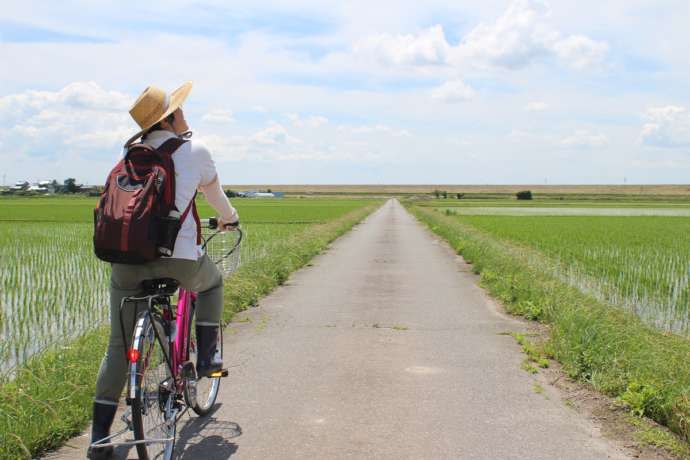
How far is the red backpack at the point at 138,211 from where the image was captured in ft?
9.89

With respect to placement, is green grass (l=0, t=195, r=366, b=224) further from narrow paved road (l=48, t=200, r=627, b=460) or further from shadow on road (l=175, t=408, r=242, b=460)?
shadow on road (l=175, t=408, r=242, b=460)

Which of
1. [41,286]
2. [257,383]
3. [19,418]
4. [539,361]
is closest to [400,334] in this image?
[539,361]

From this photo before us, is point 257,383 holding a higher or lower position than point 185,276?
lower

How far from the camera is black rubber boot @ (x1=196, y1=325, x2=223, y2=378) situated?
400 centimetres

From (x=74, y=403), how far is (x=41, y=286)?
24.0ft

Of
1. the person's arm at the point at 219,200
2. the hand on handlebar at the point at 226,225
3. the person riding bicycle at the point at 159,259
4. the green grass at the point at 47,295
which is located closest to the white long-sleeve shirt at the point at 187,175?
the person riding bicycle at the point at 159,259

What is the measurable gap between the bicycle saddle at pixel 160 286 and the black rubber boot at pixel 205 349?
606 millimetres

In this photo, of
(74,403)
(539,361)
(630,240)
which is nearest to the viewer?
(74,403)

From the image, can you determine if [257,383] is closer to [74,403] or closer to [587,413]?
[74,403]

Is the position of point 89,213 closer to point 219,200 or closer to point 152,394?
point 219,200

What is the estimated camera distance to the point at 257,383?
503cm

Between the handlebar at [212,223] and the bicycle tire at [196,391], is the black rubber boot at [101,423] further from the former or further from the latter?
the handlebar at [212,223]

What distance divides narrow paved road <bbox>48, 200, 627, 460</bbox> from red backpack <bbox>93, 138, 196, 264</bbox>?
4.17ft

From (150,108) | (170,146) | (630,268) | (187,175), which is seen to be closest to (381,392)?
(187,175)
